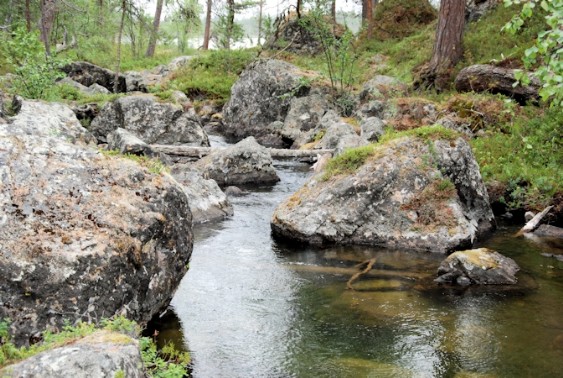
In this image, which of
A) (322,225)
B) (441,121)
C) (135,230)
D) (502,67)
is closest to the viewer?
(135,230)

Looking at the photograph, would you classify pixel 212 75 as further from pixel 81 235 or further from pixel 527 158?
pixel 81 235

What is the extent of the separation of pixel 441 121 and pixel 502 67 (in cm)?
400

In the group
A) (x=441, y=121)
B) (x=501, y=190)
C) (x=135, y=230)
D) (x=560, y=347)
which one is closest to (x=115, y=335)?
(x=135, y=230)

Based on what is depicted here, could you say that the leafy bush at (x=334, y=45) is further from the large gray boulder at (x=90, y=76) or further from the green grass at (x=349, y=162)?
the green grass at (x=349, y=162)

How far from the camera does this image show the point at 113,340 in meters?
4.35

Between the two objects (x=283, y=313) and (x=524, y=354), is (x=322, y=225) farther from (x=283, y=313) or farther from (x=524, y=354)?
(x=524, y=354)

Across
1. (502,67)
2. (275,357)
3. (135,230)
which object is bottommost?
(275,357)

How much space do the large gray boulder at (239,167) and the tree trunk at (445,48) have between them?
31.8ft

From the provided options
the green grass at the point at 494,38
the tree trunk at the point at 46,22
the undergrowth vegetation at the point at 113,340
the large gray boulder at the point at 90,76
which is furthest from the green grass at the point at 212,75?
the undergrowth vegetation at the point at 113,340

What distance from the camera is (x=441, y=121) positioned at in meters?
17.8

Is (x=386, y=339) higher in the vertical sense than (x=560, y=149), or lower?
lower

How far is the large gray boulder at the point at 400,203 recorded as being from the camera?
11148mm

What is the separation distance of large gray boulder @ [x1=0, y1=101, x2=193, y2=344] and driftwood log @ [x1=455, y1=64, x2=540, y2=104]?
1479 centimetres

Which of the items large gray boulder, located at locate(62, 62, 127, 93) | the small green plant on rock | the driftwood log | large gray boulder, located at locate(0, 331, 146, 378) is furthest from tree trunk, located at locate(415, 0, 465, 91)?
large gray boulder, located at locate(0, 331, 146, 378)
